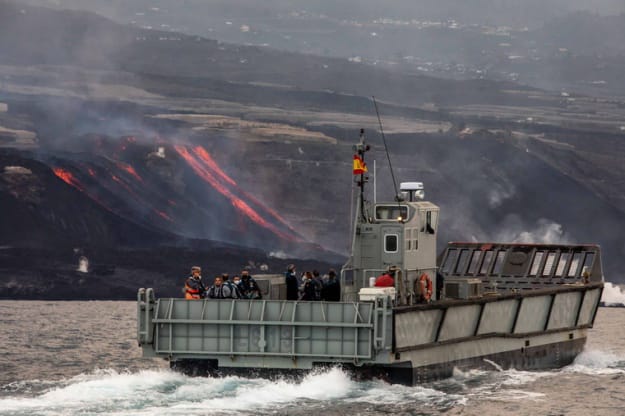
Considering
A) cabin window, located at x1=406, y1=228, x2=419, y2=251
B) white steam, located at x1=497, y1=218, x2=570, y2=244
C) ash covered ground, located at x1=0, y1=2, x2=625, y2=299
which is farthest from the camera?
white steam, located at x1=497, y1=218, x2=570, y2=244

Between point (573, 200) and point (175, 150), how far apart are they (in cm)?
3226

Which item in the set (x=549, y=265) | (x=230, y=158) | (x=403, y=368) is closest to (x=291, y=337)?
(x=403, y=368)

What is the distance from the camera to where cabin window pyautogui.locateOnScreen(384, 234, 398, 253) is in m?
49.5

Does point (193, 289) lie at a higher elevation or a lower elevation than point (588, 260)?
lower

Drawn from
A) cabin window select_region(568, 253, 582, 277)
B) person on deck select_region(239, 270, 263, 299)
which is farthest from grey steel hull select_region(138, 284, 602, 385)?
cabin window select_region(568, 253, 582, 277)

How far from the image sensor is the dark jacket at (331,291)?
48.2m

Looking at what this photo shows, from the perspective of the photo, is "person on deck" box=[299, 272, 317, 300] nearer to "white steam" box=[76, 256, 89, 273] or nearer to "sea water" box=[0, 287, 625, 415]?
"sea water" box=[0, 287, 625, 415]

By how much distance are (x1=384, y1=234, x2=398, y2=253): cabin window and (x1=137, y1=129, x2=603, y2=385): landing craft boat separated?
0.03 meters

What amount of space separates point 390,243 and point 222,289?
5.81 metres

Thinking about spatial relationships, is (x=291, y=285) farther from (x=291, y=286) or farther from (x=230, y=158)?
(x=230, y=158)

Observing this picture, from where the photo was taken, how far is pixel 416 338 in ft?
151

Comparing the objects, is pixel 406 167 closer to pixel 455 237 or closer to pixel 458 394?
pixel 455 237

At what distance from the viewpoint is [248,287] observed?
47.6 meters

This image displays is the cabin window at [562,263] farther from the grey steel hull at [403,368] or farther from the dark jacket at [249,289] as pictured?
the dark jacket at [249,289]
